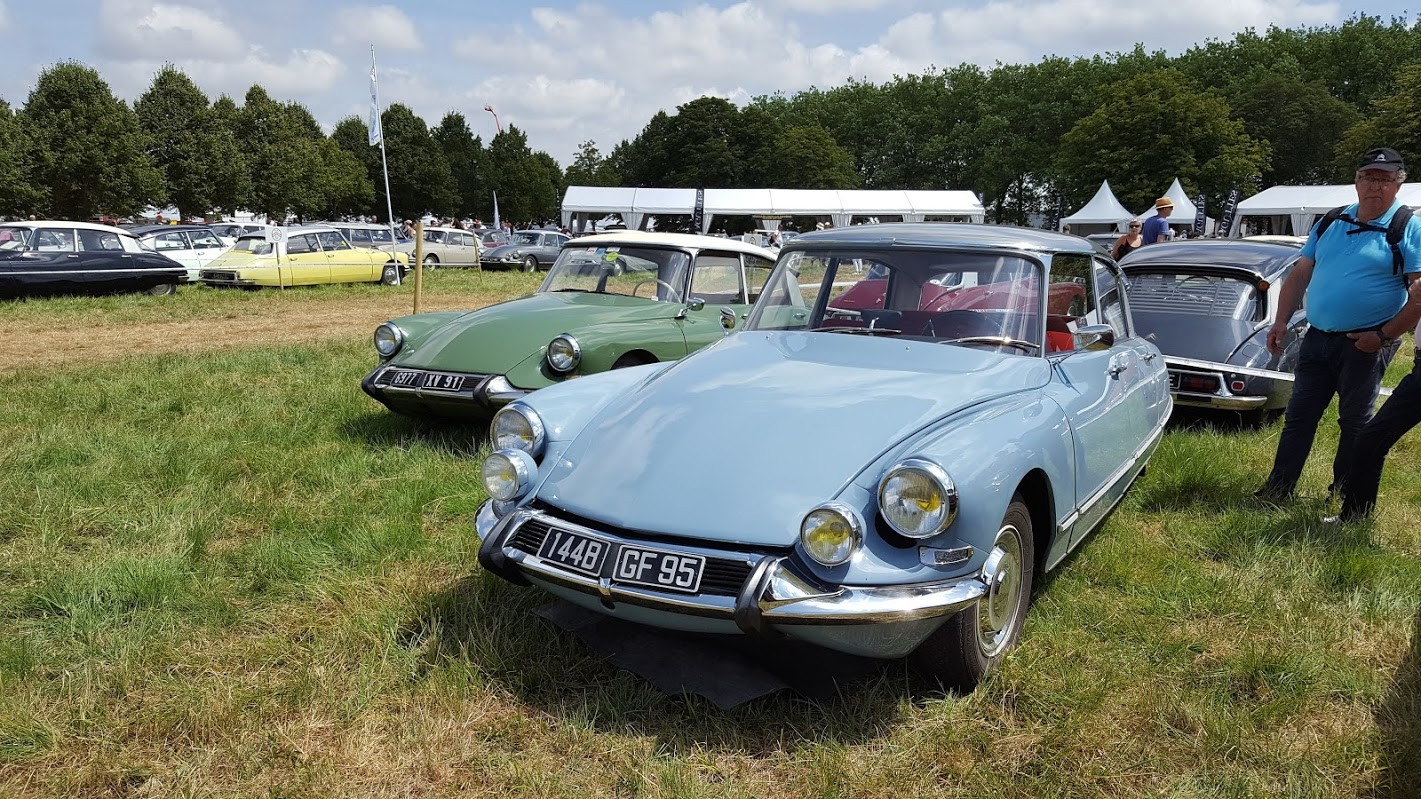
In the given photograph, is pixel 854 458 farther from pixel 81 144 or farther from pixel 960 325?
pixel 81 144

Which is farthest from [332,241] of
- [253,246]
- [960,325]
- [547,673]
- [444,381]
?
[547,673]

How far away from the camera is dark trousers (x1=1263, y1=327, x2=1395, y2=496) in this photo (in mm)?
4719

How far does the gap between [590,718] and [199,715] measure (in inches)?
46.3

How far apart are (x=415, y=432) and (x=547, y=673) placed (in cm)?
368

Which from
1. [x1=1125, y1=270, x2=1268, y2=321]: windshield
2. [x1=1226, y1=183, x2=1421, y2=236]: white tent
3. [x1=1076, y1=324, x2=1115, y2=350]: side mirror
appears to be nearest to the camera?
[x1=1076, y1=324, x2=1115, y2=350]: side mirror

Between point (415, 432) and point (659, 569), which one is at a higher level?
point (659, 569)

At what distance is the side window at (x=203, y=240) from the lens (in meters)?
20.5

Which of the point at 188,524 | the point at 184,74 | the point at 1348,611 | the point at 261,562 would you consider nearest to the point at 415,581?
the point at 261,562

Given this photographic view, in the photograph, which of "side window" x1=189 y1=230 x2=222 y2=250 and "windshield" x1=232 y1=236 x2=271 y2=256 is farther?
"side window" x1=189 y1=230 x2=222 y2=250

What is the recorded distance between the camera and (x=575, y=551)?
9.39 feet

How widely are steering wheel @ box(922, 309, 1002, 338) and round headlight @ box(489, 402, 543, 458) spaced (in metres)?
1.62

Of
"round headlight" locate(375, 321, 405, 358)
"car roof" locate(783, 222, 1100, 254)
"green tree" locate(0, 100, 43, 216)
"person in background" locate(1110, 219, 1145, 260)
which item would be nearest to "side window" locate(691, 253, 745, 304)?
"round headlight" locate(375, 321, 405, 358)

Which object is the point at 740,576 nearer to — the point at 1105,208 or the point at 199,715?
the point at 199,715

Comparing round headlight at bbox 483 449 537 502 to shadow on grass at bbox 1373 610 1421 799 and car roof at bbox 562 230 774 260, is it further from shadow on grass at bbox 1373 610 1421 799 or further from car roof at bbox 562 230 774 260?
car roof at bbox 562 230 774 260
